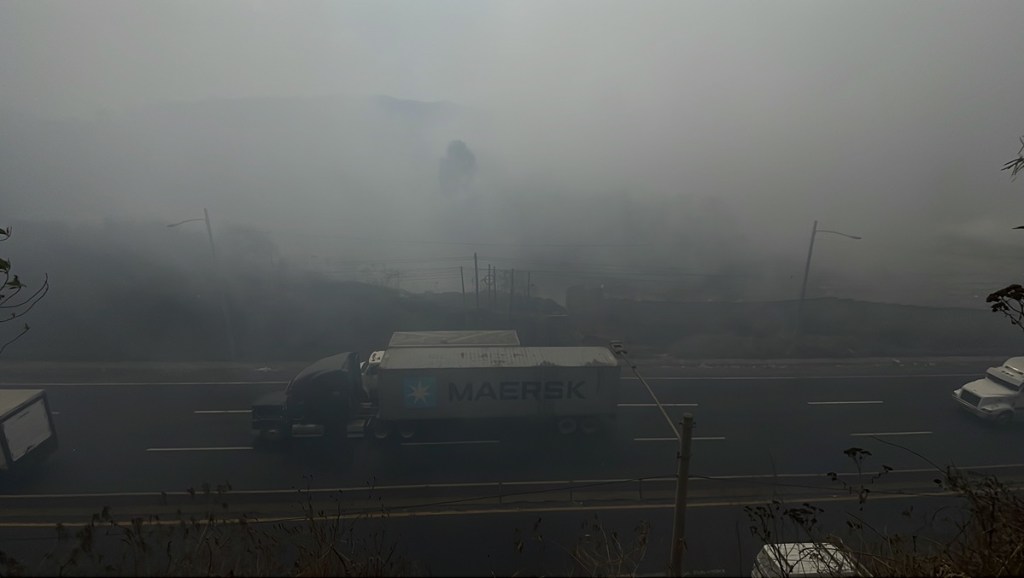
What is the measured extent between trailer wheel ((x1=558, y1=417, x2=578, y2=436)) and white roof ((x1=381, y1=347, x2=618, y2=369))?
45.7 inches

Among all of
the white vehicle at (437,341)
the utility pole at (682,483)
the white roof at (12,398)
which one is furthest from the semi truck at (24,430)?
the utility pole at (682,483)

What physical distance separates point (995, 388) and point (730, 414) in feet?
19.3

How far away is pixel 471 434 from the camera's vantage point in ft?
34.4

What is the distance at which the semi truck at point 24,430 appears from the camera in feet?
28.3

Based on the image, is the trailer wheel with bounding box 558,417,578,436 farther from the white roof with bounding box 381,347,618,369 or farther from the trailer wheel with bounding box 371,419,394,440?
the trailer wheel with bounding box 371,419,394,440

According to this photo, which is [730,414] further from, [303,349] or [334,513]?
[303,349]

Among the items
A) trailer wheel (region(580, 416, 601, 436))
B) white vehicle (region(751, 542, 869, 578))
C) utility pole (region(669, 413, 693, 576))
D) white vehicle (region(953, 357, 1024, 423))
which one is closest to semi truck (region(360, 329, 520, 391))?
trailer wheel (region(580, 416, 601, 436))

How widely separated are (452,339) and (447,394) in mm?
2487

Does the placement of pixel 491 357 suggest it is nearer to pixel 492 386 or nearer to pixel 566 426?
pixel 492 386

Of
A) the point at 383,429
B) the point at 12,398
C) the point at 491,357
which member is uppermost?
the point at 491,357

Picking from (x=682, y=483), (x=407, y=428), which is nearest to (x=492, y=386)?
(x=407, y=428)

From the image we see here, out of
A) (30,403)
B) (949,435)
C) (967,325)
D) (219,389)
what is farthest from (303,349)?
(967,325)

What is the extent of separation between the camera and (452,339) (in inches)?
482

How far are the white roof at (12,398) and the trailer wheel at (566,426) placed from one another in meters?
9.25
